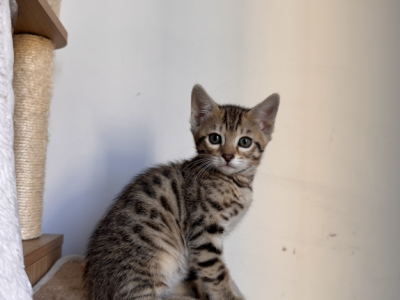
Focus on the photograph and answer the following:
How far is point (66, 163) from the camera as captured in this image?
1543mm

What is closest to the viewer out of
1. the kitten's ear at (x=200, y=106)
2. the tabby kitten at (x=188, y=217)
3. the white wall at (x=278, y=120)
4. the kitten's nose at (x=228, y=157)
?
the tabby kitten at (x=188, y=217)

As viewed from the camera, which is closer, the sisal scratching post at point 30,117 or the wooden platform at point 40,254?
the wooden platform at point 40,254

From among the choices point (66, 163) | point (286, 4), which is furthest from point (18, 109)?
point (286, 4)

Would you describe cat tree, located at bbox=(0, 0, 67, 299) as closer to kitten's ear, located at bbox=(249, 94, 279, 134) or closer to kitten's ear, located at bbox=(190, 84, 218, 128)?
kitten's ear, located at bbox=(190, 84, 218, 128)

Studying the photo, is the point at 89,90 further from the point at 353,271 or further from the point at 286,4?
the point at 353,271

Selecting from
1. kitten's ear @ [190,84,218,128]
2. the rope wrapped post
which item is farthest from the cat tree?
kitten's ear @ [190,84,218,128]

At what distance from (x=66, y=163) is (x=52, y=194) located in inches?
6.9

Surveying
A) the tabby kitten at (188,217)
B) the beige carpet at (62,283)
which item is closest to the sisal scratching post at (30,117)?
the beige carpet at (62,283)

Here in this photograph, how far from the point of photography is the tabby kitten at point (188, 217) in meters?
0.96

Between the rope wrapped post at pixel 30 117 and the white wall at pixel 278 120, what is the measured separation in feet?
0.79

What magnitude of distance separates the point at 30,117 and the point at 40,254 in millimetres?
571

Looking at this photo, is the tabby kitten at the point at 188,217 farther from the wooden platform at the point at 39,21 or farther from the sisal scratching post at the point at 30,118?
the wooden platform at the point at 39,21

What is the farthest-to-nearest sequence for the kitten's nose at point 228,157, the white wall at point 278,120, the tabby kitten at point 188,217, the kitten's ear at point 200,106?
the white wall at point 278,120, the kitten's ear at point 200,106, the kitten's nose at point 228,157, the tabby kitten at point 188,217

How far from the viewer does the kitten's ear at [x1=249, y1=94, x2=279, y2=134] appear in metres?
1.16
